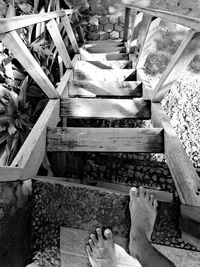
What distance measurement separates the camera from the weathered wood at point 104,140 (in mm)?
1899

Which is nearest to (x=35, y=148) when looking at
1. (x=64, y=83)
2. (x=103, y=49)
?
(x=64, y=83)

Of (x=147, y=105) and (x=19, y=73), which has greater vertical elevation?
(x=19, y=73)

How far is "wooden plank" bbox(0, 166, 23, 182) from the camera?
117 cm

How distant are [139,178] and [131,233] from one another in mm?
1782

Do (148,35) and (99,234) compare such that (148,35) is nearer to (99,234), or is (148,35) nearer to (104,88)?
(104,88)

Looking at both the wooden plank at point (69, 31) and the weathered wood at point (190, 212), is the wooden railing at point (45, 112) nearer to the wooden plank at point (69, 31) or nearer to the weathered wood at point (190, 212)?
the wooden plank at point (69, 31)

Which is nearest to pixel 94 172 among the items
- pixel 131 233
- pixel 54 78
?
pixel 54 78

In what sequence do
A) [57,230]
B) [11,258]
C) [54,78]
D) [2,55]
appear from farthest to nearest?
[54,78] → [2,55] → [57,230] → [11,258]

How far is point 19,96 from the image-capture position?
2443mm

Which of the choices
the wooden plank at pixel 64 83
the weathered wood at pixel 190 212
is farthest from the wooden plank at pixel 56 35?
the weathered wood at pixel 190 212

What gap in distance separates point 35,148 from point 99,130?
49cm

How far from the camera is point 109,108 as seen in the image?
7.95 feet

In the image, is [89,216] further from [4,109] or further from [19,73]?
[19,73]

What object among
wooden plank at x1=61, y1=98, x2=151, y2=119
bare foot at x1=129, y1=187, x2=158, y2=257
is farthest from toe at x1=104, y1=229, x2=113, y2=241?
wooden plank at x1=61, y1=98, x2=151, y2=119
